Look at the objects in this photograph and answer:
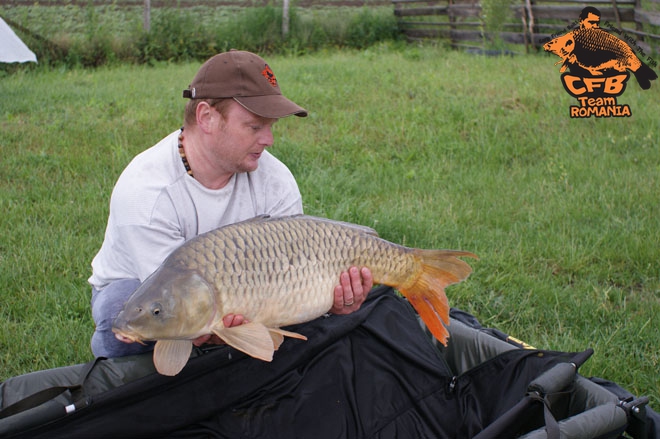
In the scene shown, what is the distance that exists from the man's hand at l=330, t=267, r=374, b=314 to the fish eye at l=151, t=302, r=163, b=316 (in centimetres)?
40

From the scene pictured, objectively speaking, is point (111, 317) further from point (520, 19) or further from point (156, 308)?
point (520, 19)

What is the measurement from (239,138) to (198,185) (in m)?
0.16

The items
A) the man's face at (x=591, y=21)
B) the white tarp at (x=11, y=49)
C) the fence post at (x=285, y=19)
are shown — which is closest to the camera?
the white tarp at (x=11, y=49)

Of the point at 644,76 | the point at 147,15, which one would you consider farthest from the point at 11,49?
the point at 644,76

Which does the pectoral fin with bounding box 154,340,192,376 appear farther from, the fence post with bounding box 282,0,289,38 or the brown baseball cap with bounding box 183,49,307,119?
the fence post with bounding box 282,0,289,38

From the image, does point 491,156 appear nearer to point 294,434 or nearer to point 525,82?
point 525,82

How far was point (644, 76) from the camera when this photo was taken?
4918mm

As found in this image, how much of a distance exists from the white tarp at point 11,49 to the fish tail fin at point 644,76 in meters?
4.36

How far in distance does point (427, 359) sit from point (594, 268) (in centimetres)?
91

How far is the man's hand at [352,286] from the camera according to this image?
1556mm

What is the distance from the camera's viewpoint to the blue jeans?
1.74m

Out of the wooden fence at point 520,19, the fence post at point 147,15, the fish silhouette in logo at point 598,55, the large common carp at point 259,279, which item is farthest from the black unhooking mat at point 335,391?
the fence post at point 147,15

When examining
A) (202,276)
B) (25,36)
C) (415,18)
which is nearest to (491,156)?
(202,276)

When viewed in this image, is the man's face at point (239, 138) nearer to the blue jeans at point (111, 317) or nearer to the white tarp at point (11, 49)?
the blue jeans at point (111, 317)
